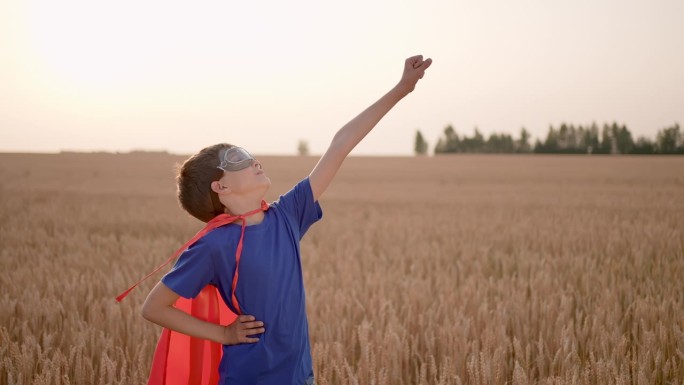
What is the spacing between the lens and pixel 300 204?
2219 millimetres

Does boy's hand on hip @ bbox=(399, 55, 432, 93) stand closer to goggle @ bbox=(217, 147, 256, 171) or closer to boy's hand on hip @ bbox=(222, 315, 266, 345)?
goggle @ bbox=(217, 147, 256, 171)

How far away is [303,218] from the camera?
2.25 meters

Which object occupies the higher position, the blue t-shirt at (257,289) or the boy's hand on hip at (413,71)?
the boy's hand on hip at (413,71)

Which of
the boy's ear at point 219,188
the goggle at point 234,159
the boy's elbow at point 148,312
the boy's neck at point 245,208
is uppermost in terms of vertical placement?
the goggle at point 234,159

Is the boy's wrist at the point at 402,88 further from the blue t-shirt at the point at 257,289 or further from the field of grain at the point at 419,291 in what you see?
the field of grain at the point at 419,291

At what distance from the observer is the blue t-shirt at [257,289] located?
6.36 ft

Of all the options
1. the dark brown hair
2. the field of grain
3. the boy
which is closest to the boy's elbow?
the boy

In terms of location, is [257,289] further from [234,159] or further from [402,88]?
[402,88]

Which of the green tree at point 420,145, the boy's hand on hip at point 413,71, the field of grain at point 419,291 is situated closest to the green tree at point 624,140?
the green tree at point 420,145

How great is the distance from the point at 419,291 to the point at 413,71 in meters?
3.01

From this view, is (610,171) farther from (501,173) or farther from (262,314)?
(262,314)

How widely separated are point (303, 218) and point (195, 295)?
1.74ft

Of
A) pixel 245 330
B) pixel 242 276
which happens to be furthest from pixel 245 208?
pixel 245 330

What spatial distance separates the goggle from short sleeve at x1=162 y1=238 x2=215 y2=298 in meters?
0.27
